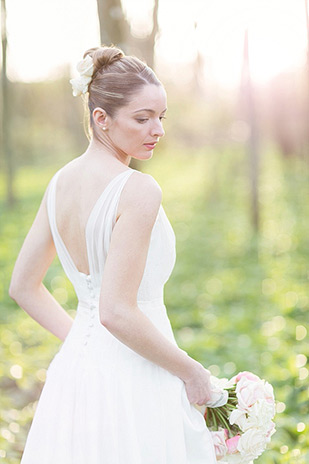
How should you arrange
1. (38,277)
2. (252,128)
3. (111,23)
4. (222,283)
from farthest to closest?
(252,128) < (222,283) < (111,23) < (38,277)

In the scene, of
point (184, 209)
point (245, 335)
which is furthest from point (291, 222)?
point (245, 335)

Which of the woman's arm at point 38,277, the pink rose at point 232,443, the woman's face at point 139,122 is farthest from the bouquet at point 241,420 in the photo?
the woman's face at point 139,122

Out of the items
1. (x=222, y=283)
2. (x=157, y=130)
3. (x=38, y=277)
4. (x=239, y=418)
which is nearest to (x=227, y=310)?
(x=222, y=283)

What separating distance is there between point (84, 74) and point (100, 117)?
187 mm

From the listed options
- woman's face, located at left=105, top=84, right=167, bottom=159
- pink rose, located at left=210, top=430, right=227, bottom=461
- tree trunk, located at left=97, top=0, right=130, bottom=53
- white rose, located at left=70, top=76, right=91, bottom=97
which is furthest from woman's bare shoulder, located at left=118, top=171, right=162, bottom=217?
tree trunk, located at left=97, top=0, right=130, bottom=53

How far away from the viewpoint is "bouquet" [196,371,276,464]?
6.34 ft

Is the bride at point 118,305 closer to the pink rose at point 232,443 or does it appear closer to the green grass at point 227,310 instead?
the pink rose at point 232,443

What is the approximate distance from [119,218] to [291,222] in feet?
40.3

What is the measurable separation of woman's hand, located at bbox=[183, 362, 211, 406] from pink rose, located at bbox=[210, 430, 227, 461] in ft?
0.44

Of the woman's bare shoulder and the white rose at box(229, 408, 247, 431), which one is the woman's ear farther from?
the white rose at box(229, 408, 247, 431)

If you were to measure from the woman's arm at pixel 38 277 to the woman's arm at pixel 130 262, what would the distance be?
482mm

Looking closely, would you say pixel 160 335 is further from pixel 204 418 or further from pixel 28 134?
pixel 28 134

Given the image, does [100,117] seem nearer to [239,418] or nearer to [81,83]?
[81,83]

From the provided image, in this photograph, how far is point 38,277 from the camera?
2252 mm
